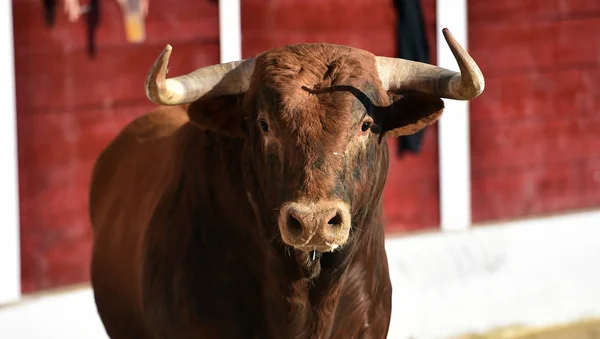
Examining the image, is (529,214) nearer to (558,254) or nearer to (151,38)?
(558,254)

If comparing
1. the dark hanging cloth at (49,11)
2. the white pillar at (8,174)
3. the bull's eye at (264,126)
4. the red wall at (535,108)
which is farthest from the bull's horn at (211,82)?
the red wall at (535,108)

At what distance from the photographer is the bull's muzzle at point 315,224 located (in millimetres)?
3442

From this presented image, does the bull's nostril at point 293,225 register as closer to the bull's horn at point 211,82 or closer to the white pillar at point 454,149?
the bull's horn at point 211,82

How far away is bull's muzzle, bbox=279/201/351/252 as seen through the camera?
11.3ft

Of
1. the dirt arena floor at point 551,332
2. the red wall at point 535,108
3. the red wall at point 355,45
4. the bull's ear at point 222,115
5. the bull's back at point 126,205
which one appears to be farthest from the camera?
the red wall at point 535,108

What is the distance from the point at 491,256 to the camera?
7312mm

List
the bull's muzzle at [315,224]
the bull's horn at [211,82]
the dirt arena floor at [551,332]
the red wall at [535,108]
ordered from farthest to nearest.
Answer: the red wall at [535,108] → the dirt arena floor at [551,332] → the bull's horn at [211,82] → the bull's muzzle at [315,224]

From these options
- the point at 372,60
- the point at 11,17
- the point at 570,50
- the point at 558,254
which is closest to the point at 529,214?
the point at 558,254

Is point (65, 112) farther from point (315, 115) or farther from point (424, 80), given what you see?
point (315, 115)

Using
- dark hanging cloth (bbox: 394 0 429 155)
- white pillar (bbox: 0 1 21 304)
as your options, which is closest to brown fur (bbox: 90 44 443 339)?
white pillar (bbox: 0 1 21 304)

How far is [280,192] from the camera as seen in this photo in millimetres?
3672

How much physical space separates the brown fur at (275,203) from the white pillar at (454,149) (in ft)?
10.4

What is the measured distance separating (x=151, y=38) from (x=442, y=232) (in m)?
2.07

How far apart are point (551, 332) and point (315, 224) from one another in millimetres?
4227
